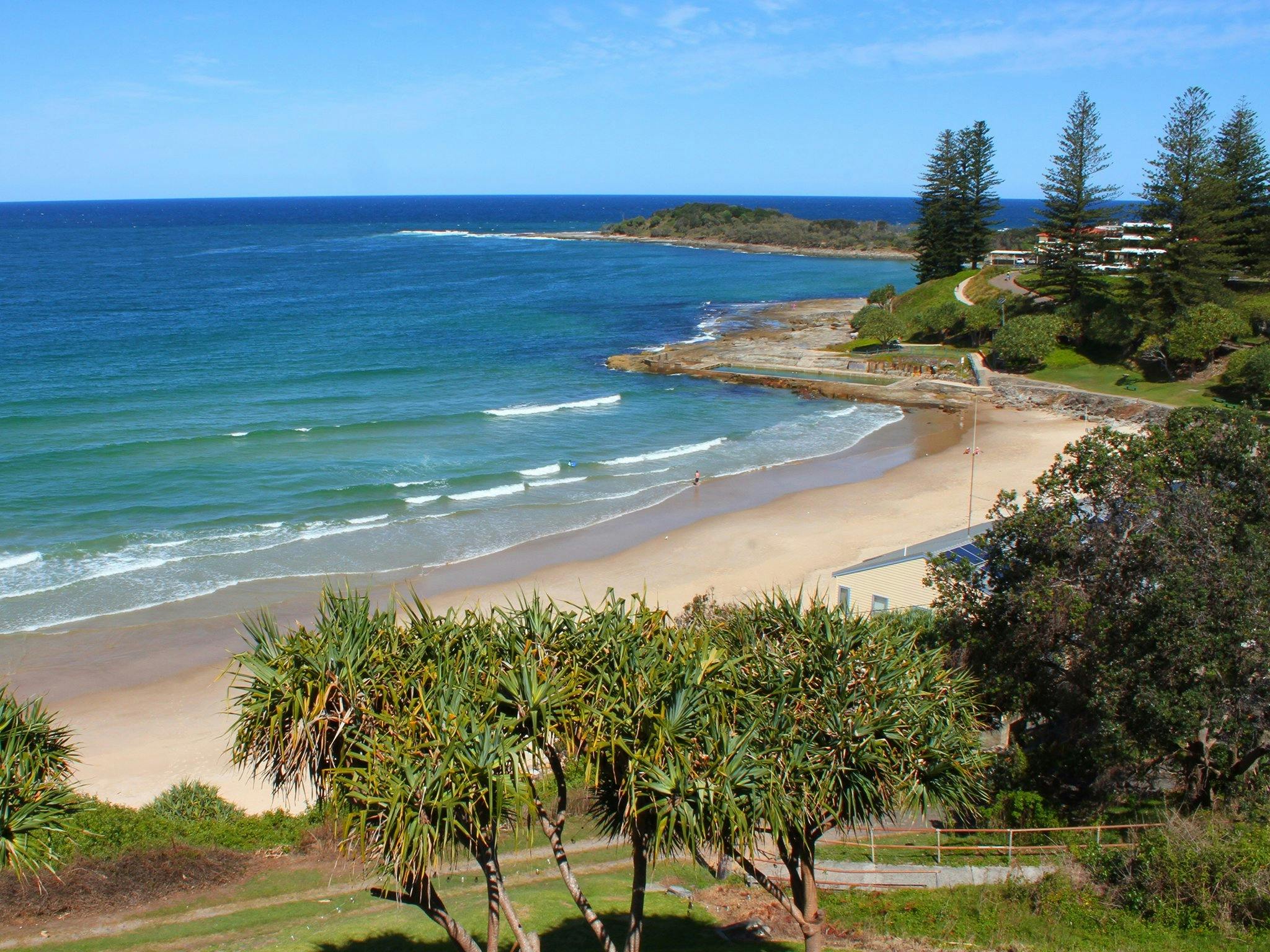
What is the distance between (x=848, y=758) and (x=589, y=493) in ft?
89.7

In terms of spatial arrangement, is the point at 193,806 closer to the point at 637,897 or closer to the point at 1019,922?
the point at 637,897

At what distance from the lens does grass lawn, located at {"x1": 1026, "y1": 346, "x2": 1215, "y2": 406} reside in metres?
43.4

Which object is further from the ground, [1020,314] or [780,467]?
[1020,314]

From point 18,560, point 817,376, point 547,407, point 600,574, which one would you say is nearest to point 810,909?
point 600,574

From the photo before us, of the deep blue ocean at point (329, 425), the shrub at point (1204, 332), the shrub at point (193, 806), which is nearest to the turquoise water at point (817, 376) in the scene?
the deep blue ocean at point (329, 425)

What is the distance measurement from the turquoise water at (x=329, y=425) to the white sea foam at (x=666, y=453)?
14 centimetres

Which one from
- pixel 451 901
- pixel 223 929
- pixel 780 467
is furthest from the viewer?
pixel 780 467

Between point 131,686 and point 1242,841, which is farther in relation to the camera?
point 131,686

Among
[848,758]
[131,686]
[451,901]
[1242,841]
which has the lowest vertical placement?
[131,686]

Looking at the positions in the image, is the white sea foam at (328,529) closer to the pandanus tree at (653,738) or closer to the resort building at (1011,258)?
the pandanus tree at (653,738)

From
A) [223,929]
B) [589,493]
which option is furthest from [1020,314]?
[223,929]

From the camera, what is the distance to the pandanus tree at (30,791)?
8.65 m

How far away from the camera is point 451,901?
12.4 m

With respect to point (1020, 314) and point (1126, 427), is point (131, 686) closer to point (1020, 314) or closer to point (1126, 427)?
point (1126, 427)
